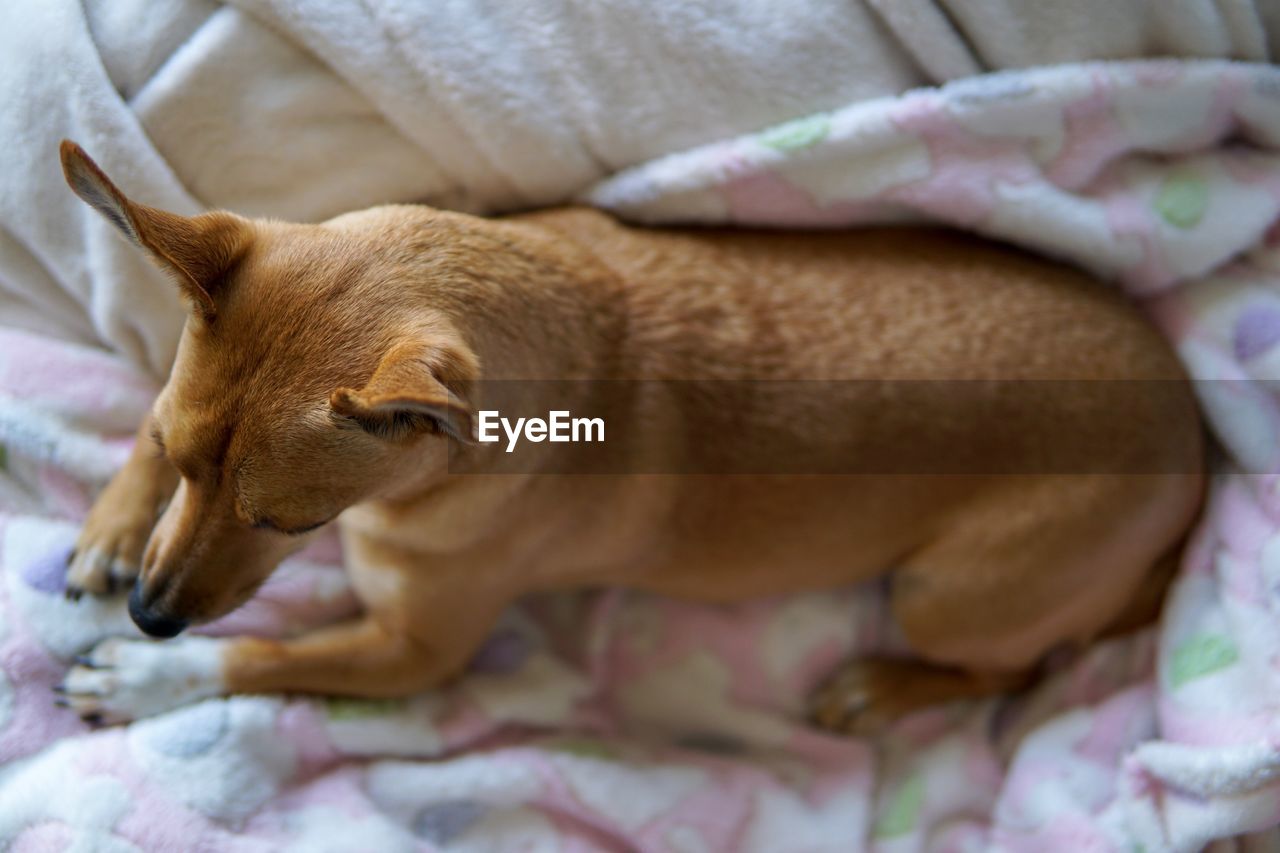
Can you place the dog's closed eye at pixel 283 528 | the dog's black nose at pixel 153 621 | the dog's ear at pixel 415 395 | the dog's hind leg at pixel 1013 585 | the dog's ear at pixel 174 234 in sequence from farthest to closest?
the dog's hind leg at pixel 1013 585 → the dog's black nose at pixel 153 621 → the dog's closed eye at pixel 283 528 → the dog's ear at pixel 174 234 → the dog's ear at pixel 415 395

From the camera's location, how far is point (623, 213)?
2287mm

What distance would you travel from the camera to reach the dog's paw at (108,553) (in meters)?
2.12

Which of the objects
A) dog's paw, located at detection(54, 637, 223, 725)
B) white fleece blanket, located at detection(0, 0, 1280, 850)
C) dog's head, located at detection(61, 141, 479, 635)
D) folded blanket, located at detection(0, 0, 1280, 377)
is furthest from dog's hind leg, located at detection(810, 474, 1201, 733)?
dog's paw, located at detection(54, 637, 223, 725)

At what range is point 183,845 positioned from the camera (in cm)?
200

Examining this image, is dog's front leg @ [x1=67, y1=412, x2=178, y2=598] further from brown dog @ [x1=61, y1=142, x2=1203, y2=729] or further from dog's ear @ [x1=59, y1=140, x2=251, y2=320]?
dog's ear @ [x1=59, y1=140, x2=251, y2=320]

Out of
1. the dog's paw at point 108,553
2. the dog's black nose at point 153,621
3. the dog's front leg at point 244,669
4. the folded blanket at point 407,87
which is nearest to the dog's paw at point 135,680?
the dog's front leg at point 244,669

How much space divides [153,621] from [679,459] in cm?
109

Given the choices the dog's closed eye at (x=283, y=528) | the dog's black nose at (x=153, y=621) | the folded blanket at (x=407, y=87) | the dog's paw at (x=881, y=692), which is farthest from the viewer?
the dog's paw at (x=881, y=692)

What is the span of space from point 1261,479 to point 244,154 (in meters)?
2.53

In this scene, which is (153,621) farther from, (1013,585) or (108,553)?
(1013,585)

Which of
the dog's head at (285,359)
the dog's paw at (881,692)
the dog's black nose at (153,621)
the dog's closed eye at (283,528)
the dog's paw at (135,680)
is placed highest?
the dog's head at (285,359)

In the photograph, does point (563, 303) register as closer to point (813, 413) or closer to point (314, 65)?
point (813, 413)

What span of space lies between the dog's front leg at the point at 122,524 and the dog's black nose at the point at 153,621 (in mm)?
300

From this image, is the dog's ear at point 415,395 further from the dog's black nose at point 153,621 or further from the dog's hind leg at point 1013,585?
the dog's hind leg at point 1013,585
